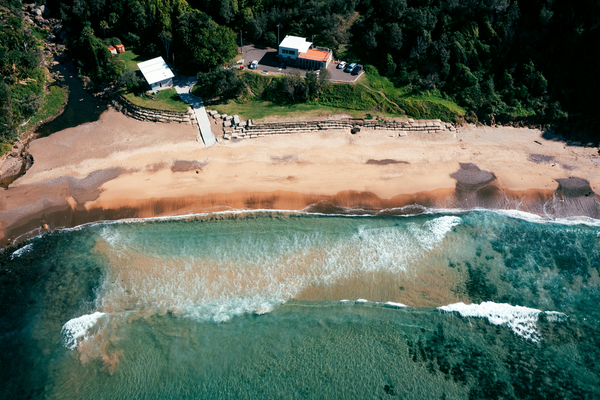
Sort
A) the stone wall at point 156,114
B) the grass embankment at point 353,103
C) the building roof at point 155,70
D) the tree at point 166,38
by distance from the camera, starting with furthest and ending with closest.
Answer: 1. the tree at point 166,38
2. the building roof at point 155,70
3. the grass embankment at point 353,103
4. the stone wall at point 156,114

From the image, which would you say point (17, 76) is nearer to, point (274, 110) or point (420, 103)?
point (274, 110)

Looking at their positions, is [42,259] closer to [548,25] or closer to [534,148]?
[534,148]

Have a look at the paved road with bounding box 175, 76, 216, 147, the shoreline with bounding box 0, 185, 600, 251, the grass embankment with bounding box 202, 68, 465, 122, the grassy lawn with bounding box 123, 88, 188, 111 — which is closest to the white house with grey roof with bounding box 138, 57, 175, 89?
the grassy lawn with bounding box 123, 88, 188, 111

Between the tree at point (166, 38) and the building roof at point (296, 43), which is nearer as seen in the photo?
the building roof at point (296, 43)

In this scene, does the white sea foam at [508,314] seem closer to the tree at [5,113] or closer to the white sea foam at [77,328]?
the white sea foam at [77,328]

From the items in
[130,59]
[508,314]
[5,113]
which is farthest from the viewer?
[130,59]

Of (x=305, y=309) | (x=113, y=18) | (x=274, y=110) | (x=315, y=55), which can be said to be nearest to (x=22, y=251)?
(x=305, y=309)

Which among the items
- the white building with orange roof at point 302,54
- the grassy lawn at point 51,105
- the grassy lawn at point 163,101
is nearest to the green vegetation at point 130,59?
the grassy lawn at point 163,101
